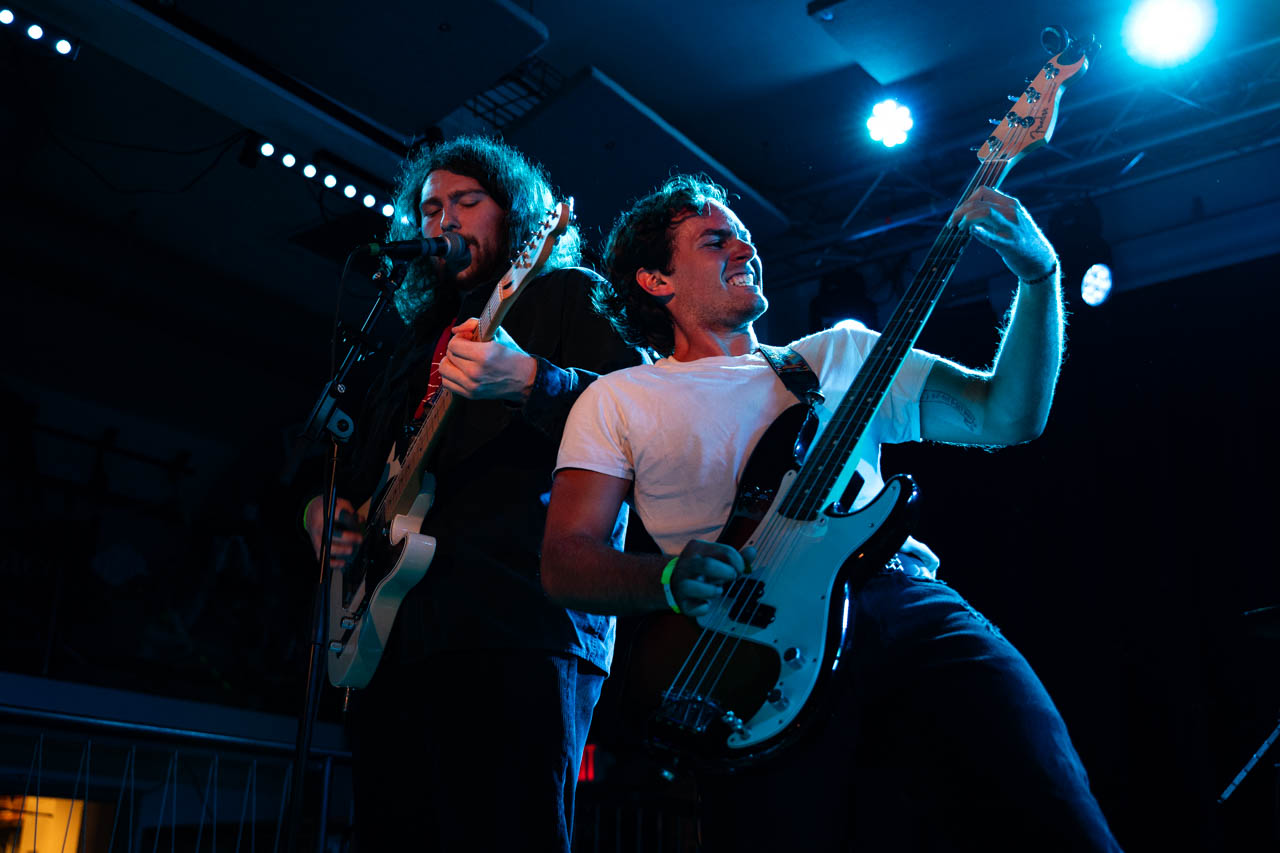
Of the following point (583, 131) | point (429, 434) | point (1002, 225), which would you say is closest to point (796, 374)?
point (1002, 225)

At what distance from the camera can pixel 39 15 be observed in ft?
16.8

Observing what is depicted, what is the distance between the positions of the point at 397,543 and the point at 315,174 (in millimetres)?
4516

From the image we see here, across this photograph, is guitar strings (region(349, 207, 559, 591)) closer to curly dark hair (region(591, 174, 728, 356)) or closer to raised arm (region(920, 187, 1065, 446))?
curly dark hair (region(591, 174, 728, 356))

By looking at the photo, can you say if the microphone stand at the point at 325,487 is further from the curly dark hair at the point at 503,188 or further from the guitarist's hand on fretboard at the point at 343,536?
the curly dark hair at the point at 503,188

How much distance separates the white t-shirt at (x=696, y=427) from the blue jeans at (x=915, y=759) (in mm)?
313

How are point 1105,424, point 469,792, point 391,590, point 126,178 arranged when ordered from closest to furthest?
point 469,792
point 391,590
point 1105,424
point 126,178

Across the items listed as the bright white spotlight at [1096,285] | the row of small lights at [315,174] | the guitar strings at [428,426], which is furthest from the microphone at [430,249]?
the bright white spotlight at [1096,285]

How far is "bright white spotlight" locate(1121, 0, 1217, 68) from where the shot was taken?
5129mm

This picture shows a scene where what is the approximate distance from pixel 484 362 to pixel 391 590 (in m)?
0.55

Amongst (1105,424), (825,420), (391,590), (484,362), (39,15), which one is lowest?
(391,590)

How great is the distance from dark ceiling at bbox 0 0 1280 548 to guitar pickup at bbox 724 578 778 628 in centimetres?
401

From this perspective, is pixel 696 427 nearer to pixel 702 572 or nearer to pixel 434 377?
pixel 702 572

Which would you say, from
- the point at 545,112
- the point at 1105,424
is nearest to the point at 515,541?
the point at 545,112

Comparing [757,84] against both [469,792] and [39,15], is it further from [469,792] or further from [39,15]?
[469,792]
